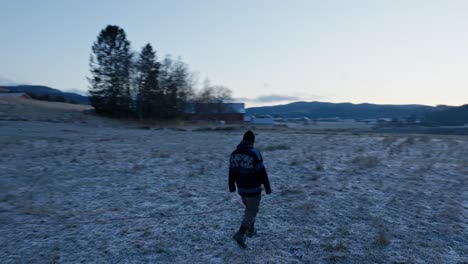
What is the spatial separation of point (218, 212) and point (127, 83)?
51808 mm

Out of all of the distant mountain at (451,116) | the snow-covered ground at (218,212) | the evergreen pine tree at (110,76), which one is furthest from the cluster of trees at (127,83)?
the distant mountain at (451,116)

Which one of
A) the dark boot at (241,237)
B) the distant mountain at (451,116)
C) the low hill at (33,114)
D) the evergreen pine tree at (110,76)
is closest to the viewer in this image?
the dark boot at (241,237)

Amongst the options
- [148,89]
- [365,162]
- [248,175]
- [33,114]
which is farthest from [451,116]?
[248,175]

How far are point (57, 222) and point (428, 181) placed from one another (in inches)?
441

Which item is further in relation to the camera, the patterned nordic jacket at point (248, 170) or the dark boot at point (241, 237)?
Answer: the dark boot at point (241, 237)

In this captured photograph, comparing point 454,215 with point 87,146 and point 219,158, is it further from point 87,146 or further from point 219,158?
point 87,146

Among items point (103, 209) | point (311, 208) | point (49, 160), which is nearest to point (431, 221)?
point (311, 208)

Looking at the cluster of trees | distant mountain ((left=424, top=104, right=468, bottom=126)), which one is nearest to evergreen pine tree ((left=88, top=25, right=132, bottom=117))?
the cluster of trees

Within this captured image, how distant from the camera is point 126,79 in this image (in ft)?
194

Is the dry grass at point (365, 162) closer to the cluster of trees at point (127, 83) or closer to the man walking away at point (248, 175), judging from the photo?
the man walking away at point (248, 175)

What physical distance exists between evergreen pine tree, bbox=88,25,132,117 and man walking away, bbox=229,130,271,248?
172 feet

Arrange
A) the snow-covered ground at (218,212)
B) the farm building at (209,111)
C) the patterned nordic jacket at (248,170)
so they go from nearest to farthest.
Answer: the patterned nordic jacket at (248,170), the snow-covered ground at (218,212), the farm building at (209,111)

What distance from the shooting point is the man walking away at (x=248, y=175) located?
25.3 feet

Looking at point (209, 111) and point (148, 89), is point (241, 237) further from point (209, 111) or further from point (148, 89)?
point (209, 111)
